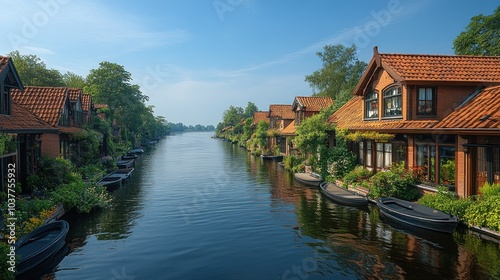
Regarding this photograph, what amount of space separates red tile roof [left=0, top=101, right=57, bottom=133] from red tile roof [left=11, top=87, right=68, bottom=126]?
491 cm

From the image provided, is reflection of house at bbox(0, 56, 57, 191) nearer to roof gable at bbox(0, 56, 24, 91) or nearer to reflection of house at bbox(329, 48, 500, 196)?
roof gable at bbox(0, 56, 24, 91)

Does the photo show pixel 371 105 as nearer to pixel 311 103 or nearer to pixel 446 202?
pixel 446 202

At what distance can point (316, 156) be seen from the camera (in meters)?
32.8

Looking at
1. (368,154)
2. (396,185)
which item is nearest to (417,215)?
(396,185)

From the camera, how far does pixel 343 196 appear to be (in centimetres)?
2145

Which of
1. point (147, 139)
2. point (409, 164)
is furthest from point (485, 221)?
point (147, 139)

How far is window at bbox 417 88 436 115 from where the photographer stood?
21.4m

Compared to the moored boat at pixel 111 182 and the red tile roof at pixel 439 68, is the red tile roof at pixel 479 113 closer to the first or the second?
the red tile roof at pixel 439 68

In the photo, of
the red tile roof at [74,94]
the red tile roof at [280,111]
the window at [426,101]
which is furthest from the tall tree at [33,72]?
the window at [426,101]

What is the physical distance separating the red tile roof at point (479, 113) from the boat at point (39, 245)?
62.2 ft

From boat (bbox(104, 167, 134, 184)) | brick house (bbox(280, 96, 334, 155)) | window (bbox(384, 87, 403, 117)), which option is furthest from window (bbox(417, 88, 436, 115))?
boat (bbox(104, 167, 134, 184))

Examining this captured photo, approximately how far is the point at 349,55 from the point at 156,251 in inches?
2302

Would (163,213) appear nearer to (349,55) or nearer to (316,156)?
(316,156)

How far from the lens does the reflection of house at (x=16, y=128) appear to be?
1759 centimetres
